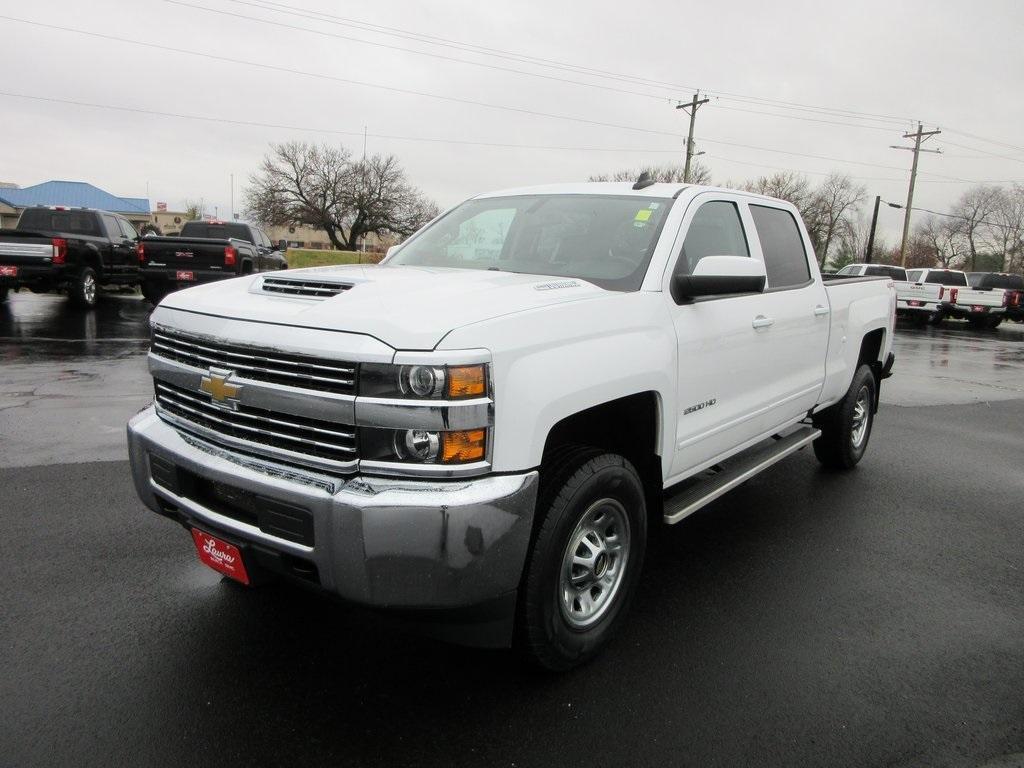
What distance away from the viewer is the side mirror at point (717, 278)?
3.16 metres

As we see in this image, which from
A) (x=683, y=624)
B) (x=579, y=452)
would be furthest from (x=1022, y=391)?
(x=579, y=452)

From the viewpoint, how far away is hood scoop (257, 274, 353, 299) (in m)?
2.77

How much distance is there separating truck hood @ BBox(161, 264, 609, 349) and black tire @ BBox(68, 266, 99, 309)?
1383cm

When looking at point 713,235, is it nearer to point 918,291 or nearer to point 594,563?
point 594,563

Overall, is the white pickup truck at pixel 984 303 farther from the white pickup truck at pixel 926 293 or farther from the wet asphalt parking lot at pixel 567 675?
the wet asphalt parking lot at pixel 567 675

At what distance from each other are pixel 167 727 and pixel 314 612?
88 centimetres

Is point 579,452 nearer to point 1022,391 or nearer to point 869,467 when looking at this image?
point 869,467

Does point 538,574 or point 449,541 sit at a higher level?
point 449,541

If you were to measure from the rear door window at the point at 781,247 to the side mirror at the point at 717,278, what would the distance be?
3.64 ft

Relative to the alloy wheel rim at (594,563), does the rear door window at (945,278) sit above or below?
above

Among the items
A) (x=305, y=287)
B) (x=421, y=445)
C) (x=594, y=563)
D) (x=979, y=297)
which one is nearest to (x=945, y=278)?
(x=979, y=297)

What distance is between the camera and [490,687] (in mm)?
2816

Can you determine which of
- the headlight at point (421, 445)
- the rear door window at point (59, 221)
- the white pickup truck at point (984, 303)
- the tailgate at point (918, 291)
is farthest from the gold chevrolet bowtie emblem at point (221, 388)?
the white pickup truck at point (984, 303)

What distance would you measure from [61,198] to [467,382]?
92.1 m
